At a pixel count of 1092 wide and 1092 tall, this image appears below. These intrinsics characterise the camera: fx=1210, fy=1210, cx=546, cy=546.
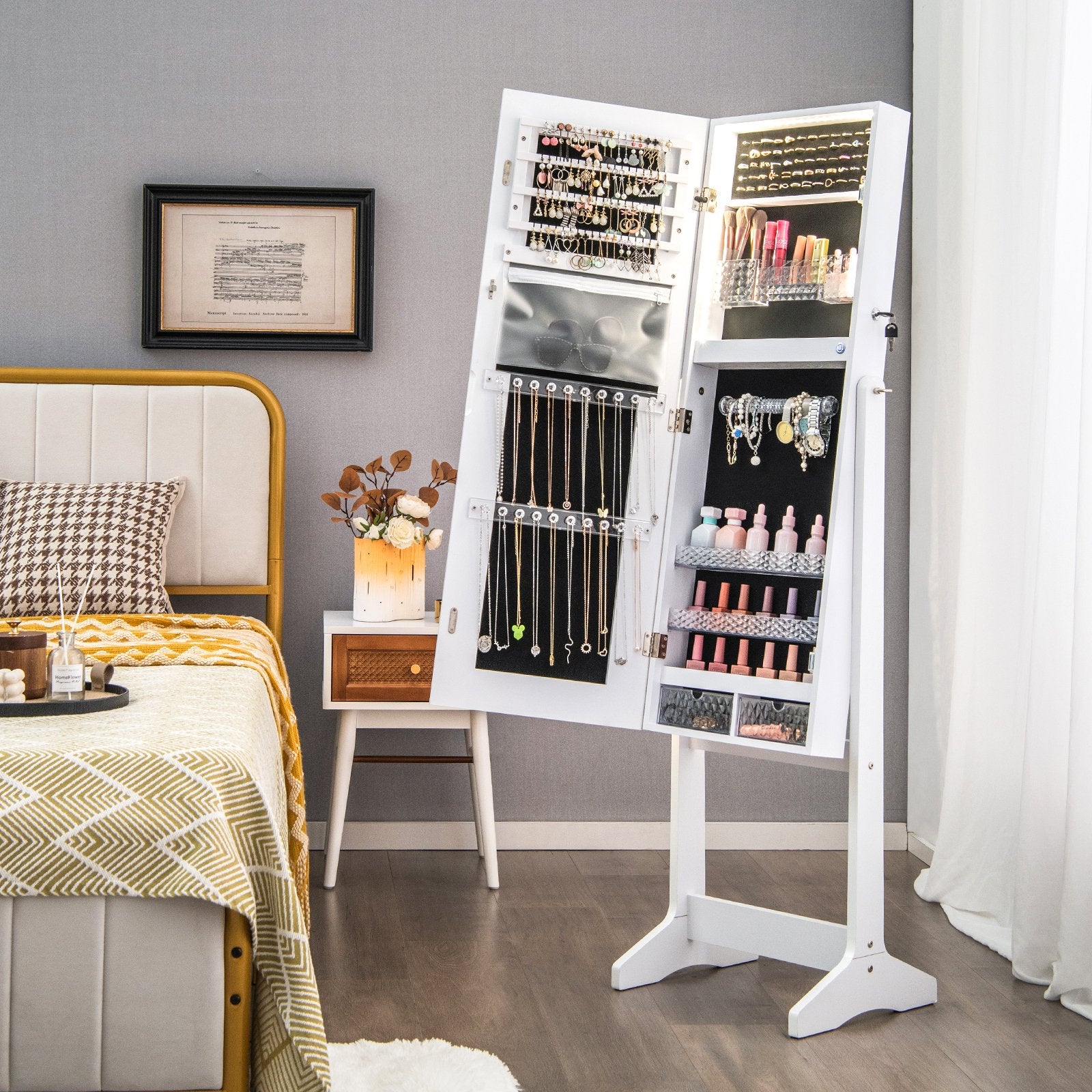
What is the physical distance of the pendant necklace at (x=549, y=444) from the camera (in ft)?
8.39

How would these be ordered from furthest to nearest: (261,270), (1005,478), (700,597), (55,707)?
(261,270), (1005,478), (700,597), (55,707)

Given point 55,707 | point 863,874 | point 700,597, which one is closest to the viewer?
point 55,707

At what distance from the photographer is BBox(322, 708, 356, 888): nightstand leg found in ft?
10.5

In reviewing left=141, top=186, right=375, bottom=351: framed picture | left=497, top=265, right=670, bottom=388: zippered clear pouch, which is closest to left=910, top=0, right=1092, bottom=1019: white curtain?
left=497, top=265, right=670, bottom=388: zippered clear pouch

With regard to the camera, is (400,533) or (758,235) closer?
(758,235)

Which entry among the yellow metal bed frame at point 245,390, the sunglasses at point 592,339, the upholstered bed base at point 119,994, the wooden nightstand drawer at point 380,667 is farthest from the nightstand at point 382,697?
the upholstered bed base at point 119,994

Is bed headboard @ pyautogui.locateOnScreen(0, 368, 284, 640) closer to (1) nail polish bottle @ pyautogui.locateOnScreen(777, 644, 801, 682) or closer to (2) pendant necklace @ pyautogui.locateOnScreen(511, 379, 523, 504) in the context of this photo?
(2) pendant necklace @ pyautogui.locateOnScreen(511, 379, 523, 504)

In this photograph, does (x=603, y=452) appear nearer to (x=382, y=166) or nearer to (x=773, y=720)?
(x=773, y=720)

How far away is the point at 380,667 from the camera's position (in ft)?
10.6

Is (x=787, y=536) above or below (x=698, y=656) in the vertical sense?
above

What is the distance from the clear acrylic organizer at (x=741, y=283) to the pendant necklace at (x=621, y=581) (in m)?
0.53

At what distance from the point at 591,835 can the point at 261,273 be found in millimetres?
1937

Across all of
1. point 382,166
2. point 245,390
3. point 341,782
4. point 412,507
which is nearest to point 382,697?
point 341,782

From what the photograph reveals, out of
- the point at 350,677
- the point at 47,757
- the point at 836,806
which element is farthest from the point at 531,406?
the point at 836,806
